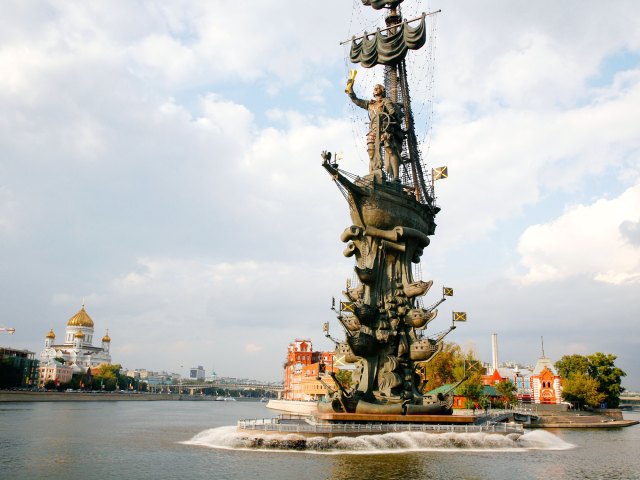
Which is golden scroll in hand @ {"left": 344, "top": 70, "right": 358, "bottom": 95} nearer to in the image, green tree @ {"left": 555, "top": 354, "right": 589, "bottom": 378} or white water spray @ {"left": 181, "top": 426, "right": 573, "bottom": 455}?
white water spray @ {"left": 181, "top": 426, "right": 573, "bottom": 455}

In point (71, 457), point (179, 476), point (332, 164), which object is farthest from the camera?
point (332, 164)

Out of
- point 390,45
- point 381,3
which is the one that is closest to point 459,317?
point 390,45

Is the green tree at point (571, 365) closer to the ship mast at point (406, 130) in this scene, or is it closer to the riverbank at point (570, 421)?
the riverbank at point (570, 421)

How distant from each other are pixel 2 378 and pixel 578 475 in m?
95.6

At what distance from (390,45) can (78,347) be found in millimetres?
134995

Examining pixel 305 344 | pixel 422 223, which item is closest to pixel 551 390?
pixel 422 223

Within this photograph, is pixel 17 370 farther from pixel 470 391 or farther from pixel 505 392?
pixel 505 392

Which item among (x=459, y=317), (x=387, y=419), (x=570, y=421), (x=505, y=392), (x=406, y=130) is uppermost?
(x=406, y=130)

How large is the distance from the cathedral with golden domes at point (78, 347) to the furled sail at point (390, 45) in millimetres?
125464

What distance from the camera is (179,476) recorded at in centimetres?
2292

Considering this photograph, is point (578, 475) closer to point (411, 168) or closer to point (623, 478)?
point (623, 478)

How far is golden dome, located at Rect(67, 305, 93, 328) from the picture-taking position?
157 m

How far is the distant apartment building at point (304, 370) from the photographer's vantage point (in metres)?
105

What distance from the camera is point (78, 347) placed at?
151375 mm
